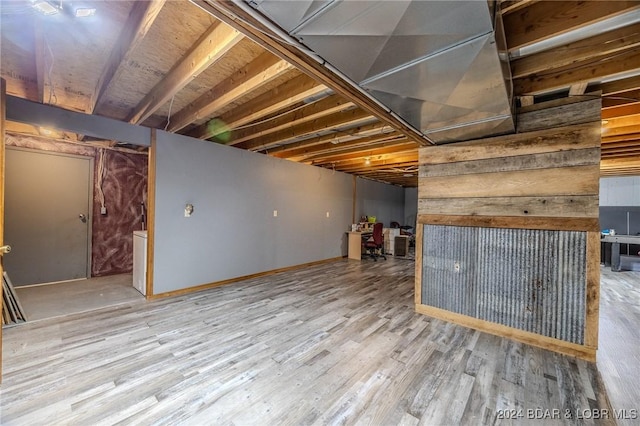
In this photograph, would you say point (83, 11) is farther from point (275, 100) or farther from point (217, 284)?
point (217, 284)

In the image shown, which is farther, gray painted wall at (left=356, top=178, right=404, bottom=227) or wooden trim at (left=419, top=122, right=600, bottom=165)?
gray painted wall at (left=356, top=178, right=404, bottom=227)

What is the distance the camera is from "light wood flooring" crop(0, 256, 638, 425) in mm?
1633

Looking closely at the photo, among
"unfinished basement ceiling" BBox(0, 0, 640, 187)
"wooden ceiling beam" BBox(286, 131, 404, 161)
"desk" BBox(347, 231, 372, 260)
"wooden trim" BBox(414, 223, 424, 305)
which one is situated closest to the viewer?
"unfinished basement ceiling" BBox(0, 0, 640, 187)

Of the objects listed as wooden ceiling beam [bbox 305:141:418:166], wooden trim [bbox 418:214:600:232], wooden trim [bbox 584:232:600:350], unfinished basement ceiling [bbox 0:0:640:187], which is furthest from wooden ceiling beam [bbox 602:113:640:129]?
wooden ceiling beam [bbox 305:141:418:166]

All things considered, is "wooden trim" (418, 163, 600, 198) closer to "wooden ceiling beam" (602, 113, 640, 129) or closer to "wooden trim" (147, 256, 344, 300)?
"wooden ceiling beam" (602, 113, 640, 129)

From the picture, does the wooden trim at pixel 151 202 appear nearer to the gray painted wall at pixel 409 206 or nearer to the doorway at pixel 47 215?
the doorway at pixel 47 215

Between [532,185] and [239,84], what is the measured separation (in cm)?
318

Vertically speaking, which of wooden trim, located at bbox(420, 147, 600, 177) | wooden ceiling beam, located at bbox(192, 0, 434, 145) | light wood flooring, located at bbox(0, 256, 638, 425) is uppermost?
wooden ceiling beam, located at bbox(192, 0, 434, 145)

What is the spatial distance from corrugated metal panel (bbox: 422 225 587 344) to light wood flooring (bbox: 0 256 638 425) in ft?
0.89

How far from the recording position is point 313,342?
2.51 meters

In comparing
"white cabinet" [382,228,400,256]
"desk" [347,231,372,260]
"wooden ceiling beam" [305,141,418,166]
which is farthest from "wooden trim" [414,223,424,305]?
"white cabinet" [382,228,400,256]

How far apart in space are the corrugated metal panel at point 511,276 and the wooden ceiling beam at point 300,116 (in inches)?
74.9

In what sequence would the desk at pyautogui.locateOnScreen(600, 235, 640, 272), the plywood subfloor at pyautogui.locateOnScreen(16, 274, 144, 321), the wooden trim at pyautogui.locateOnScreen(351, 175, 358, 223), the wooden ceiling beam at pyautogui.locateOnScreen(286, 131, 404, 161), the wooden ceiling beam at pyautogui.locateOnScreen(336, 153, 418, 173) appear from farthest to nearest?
the wooden trim at pyautogui.locateOnScreen(351, 175, 358, 223)
the desk at pyautogui.locateOnScreen(600, 235, 640, 272)
the wooden ceiling beam at pyautogui.locateOnScreen(336, 153, 418, 173)
the wooden ceiling beam at pyautogui.locateOnScreen(286, 131, 404, 161)
the plywood subfloor at pyautogui.locateOnScreen(16, 274, 144, 321)

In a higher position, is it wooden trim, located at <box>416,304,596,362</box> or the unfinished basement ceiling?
the unfinished basement ceiling
